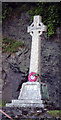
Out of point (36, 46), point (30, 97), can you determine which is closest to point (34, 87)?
point (30, 97)

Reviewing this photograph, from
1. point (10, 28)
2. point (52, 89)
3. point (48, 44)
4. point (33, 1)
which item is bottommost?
point (52, 89)

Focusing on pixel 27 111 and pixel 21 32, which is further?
pixel 21 32

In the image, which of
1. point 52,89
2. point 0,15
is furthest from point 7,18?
point 52,89

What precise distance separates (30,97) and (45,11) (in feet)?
19.3

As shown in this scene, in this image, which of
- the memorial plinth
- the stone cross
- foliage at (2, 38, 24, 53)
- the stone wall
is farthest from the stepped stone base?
foliage at (2, 38, 24, 53)

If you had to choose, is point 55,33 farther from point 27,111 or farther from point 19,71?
point 27,111

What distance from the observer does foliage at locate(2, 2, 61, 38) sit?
485 inches

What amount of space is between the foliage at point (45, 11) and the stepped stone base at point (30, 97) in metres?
4.40

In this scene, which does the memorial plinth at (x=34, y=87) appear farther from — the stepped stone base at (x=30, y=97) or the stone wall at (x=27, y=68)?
the stone wall at (x=27, y=68)

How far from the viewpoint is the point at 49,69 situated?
12.1 m

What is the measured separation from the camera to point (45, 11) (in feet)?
41.7

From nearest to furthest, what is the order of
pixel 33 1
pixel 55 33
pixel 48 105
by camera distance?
pixel 48 105
pixel 55 33
pixel 33 1

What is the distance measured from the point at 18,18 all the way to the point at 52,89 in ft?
16.3

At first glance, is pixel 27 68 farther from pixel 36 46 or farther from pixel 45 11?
pixel 45 11
